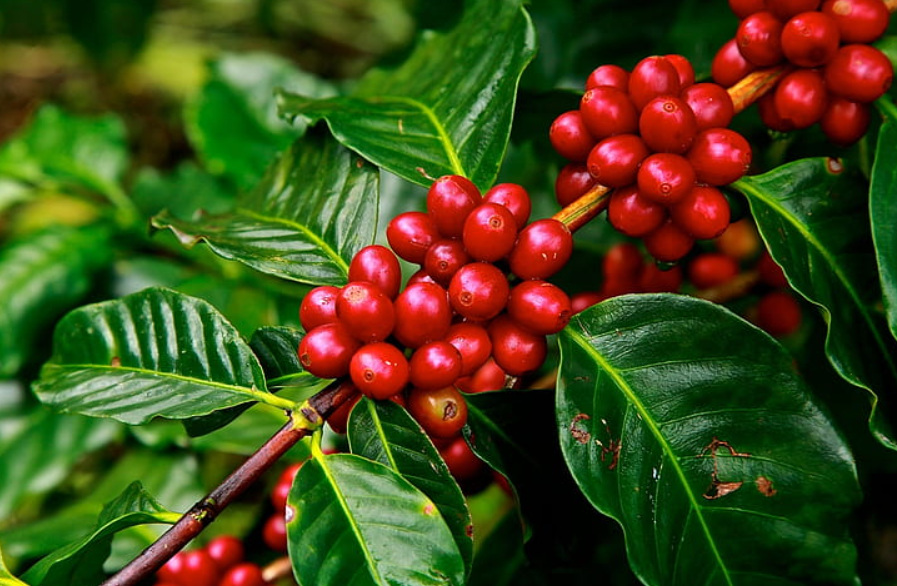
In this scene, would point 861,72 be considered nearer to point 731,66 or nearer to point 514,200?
point 731,66

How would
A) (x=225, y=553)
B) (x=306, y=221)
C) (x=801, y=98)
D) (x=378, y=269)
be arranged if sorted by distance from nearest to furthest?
(x=378, y=269), (x=801, y=98), (x=306, y=221), (x=225, y=553)

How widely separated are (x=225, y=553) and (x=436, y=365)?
63 cm

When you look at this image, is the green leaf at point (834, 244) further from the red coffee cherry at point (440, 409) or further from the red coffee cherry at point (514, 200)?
the red coffee cherry at point (440, 409)

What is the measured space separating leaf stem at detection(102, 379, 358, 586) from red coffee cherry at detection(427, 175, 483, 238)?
0.26 metres

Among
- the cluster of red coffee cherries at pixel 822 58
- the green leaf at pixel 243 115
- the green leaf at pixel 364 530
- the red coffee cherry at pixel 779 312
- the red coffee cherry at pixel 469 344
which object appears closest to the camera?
the green leaf at pixel 364 530

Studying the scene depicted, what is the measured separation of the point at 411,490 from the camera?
925 mm

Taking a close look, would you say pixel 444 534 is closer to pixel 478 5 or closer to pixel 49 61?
pixel 478 5

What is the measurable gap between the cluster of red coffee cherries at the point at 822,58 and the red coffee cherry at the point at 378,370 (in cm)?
63

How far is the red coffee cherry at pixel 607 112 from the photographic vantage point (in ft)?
3.48

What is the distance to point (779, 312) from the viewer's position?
1.60 meters

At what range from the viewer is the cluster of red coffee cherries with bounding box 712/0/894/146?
3.59ft

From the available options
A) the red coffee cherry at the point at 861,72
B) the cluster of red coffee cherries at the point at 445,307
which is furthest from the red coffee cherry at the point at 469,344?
the red coffee cherry at the point at 861,72

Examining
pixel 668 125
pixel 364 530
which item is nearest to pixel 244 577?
pixel 364 530

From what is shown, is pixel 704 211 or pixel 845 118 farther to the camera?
pixel 845 118
